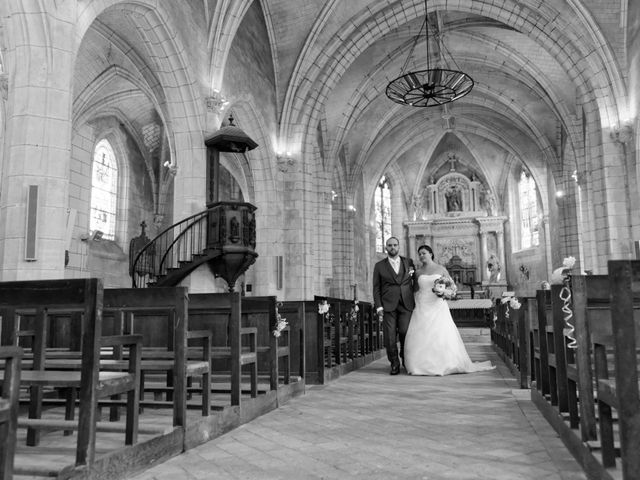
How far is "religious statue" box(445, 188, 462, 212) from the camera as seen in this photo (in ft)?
105

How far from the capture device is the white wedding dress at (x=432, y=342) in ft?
Result: 25.9

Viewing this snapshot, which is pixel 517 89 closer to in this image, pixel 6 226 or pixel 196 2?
pixel 196 2

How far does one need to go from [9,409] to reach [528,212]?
29799mm

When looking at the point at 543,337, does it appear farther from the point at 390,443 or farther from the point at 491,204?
the point at 491,204

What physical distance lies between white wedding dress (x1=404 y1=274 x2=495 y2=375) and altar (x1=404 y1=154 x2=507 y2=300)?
75.0 feet

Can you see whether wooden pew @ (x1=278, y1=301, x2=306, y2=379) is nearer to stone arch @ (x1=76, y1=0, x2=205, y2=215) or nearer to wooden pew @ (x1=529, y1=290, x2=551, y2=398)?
wooden pew @ (x1=529, y1=290, x2=551, y2=398)

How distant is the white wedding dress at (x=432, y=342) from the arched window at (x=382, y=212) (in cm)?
2248

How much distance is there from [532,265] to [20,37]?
26.0 meters

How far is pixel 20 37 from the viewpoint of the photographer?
24.5 feet

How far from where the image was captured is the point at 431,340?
7.96m

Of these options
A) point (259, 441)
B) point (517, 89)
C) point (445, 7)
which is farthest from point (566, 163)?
point (259, 441)

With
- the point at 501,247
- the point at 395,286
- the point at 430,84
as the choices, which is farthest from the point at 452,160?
the point at 395,286

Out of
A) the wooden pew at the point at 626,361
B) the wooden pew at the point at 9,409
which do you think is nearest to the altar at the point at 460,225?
the wooden pew at the point at 626,361

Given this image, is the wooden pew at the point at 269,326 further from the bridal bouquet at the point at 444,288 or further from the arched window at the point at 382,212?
the arched window at the point at 382,212
